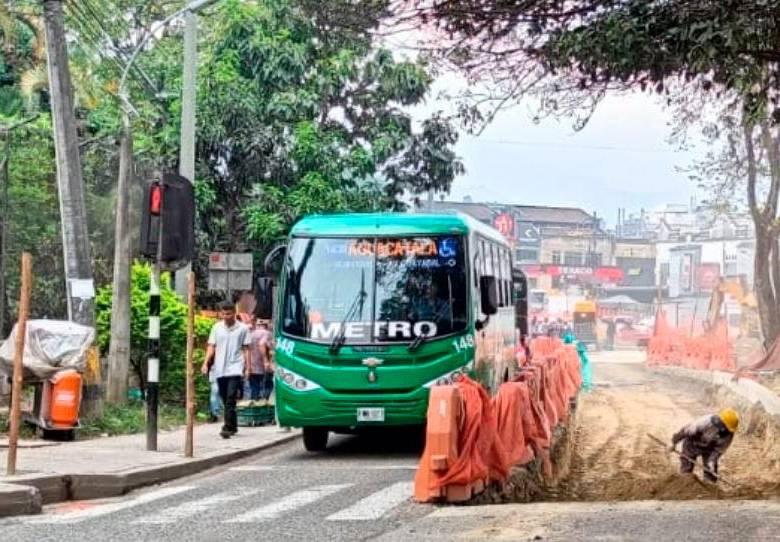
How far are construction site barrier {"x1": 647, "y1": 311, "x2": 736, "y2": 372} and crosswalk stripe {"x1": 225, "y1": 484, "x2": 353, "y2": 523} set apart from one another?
28.8 metres

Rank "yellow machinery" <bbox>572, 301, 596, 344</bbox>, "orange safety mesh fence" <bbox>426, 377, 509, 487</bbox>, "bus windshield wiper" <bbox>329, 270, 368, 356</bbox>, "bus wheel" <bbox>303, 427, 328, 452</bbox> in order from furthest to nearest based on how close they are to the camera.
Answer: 1. "yellow machinery" <bbox>572, 301, 596, 344</bbox>
2. "bus wheel" <bbox>303, 427, 328, 452</bbox>
3. "bus windshield wiper" <bbox>329, 270, 368, 356</bbox>
4. "orange safety mesh fence" <bbox>426, 377, 509, 487</bbox>

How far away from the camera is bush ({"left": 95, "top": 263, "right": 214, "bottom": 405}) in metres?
21.7

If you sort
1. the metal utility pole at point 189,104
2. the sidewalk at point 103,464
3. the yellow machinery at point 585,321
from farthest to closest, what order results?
1. the yellow machinery at point 585,321
2. the metal utility pole at point 189,104
3. the sidewalk at point 103,464

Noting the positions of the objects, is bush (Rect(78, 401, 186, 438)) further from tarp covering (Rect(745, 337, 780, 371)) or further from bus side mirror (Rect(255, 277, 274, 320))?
tarp covering (Rect(745, 337, 780, 371))

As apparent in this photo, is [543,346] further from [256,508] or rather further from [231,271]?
[256,508]

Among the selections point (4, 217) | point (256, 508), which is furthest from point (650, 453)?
point (4, 217)

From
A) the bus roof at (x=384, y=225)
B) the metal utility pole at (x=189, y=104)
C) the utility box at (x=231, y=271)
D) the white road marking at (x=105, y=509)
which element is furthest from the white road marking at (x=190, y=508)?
the metal utility pole at (x=189, y=104)

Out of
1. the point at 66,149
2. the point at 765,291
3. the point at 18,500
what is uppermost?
the point at 66,149

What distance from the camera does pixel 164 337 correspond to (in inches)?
858

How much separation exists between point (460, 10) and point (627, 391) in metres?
28.9

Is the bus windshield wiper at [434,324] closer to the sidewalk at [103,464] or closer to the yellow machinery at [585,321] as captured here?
the sidewalk at [103,464]

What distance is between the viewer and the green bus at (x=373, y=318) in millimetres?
15555

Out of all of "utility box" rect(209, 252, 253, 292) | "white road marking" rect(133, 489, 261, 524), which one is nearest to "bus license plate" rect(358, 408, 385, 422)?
"white road marking" rect(133, 489, 261, 524)

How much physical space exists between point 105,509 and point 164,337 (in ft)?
35.9
